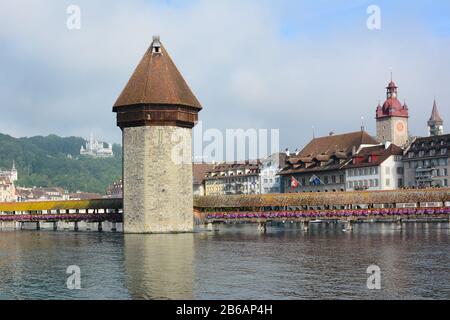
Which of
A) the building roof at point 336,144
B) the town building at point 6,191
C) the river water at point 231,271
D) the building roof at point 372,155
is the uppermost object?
the building roof at point 336,144

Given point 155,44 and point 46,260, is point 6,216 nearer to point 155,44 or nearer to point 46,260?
point 155,44

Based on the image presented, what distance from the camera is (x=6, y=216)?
72.1 meters

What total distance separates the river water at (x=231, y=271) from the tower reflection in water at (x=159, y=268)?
0.03m

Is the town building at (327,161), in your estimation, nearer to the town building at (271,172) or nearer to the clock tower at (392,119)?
the town building at (271,172)

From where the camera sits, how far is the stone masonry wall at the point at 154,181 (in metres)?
49.2

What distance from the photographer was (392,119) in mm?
103812

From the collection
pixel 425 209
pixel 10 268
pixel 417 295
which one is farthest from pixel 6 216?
pixel 417 295

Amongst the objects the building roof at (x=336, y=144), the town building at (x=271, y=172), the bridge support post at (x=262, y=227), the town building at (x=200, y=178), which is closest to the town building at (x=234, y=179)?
the town building at (x=271, y=172)

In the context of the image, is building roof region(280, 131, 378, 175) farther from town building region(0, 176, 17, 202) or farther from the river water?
town building region(0, 176, 17, 202)

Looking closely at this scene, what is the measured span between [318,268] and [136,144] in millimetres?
26708

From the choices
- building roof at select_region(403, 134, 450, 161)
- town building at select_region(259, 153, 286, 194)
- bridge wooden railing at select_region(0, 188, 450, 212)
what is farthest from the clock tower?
bridge wooden railing at select_region(0, 188, 450, 212)

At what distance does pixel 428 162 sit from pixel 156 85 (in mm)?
39681

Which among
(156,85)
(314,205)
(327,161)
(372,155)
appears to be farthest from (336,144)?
(156,85)

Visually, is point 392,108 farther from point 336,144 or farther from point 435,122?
point 435,122
